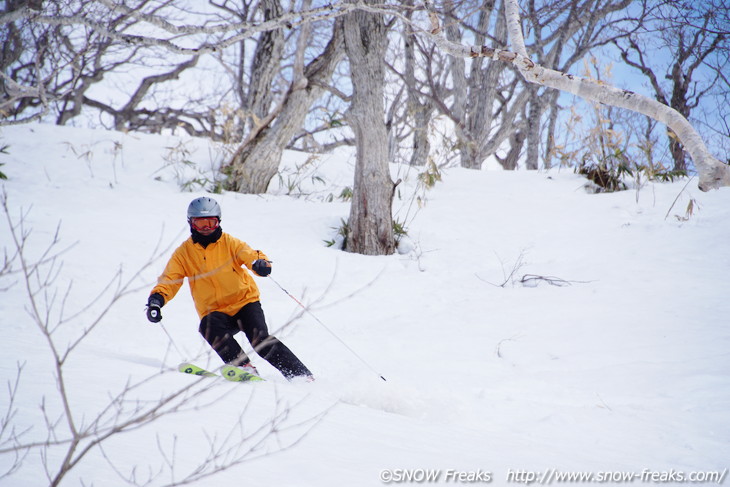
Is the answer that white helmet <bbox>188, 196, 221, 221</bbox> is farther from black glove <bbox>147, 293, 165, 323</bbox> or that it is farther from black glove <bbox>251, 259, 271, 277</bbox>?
black glove <bbox>147, 293, 165, 323</bbox>

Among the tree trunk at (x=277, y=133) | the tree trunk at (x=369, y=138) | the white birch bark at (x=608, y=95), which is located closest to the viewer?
the white birch bark at (x=608, y=95)

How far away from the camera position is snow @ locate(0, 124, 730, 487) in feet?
6.05

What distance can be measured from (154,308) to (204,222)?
70 cm

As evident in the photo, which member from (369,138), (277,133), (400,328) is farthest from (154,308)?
(277,133)

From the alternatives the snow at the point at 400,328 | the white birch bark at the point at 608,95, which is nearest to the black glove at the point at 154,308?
the snow at the point at 400,328

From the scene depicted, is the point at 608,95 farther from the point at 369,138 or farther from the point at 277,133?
the point at 277,133

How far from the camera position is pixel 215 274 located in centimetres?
347

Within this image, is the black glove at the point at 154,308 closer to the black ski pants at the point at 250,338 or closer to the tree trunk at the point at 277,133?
the black ski pants at the point at 250,338

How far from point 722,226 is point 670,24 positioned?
687cm

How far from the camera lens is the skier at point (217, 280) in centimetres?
338

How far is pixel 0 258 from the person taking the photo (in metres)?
5.16

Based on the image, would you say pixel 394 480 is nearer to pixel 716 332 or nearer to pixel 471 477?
pixel 471 477

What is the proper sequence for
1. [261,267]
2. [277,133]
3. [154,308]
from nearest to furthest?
[154,308], [261,267], [277,133]

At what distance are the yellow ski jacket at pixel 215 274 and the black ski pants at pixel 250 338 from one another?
69 millimetres
